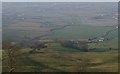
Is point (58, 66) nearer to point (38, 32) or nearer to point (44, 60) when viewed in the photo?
point (44, 60)

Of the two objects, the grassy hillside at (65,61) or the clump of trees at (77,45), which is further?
the clump of trees at (77,45)

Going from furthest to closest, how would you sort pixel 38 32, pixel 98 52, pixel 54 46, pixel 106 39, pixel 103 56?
pixel 38 32 → pixel 106 39 → pixel 54 46 → pixel 98 52 → pixel 103 56

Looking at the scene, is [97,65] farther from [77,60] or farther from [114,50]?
[114,50]

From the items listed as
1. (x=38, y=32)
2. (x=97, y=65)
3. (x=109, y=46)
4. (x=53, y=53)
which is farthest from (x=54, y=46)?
(x=38, y=32)

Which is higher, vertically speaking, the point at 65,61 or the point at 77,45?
the point at 77,45

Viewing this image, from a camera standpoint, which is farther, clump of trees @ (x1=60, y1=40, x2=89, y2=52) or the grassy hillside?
clump of trees @ (x1=60, y1=40, x2=89, y2=52)

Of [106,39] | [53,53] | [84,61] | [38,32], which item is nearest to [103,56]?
[84,61]

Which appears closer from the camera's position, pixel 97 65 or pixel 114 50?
pixel 97 65

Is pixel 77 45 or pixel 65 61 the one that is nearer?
pixel 65 61

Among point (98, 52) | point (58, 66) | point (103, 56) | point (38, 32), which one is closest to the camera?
point (58, 66)
